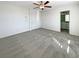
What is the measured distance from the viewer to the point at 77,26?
228 inches

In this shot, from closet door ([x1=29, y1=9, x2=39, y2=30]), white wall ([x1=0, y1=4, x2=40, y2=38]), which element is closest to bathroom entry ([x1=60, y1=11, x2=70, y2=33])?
closet door ([x1=29, y1=9, x2=39, y2=30])

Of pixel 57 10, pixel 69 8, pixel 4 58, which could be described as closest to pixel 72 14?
pixel 69 8

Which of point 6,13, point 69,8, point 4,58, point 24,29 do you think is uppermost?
point 69,8

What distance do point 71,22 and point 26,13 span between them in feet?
14.4

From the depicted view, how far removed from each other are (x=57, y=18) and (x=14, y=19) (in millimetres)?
4312

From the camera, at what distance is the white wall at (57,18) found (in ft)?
19.2

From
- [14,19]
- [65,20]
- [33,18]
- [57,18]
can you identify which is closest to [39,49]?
[14,19]

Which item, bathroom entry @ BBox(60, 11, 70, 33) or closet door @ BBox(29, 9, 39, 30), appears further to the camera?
closet door @ BBox(29, 9, 39, 30)

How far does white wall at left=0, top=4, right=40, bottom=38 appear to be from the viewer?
519cm

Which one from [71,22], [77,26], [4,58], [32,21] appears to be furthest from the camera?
[32,21]

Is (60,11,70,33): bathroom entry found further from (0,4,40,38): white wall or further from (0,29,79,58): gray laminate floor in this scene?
(0,29,79,58): gray laminate floor

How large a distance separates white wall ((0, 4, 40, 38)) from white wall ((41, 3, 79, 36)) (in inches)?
75.3

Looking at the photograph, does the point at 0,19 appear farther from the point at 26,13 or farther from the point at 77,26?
the point at 77,26

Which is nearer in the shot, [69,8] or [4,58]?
[4,58]
